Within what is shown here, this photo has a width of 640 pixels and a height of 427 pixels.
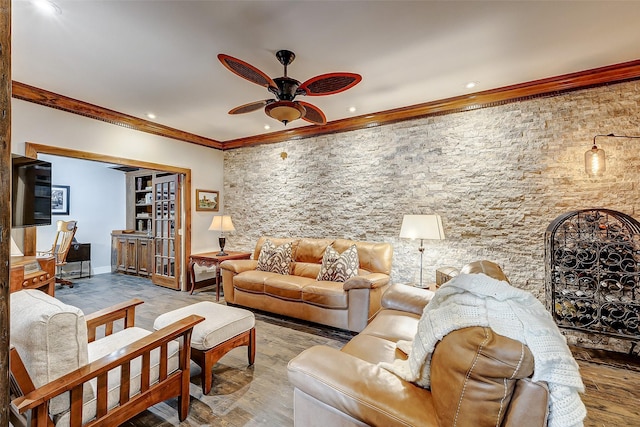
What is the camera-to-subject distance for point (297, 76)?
2908mm

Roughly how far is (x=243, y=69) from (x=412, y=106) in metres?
2.45

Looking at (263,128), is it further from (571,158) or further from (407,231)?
(571,158)

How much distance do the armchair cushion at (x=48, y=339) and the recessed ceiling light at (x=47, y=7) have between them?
1.97 metres

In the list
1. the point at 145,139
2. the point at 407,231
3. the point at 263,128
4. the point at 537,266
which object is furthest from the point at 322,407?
the point at 145,139

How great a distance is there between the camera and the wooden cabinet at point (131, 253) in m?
5.96

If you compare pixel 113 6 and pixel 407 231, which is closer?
pixel 113 6

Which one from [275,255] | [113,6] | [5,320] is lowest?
[275,255]

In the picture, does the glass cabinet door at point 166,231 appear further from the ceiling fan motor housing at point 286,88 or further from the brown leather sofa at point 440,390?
the brown leather sofa at point 440,390

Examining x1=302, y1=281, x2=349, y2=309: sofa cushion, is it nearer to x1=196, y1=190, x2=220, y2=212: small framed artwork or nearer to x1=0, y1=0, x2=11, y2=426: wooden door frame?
x1=0, y1=0, x2=11, y2=426: wooden door frame

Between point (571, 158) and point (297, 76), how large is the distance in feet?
9.68

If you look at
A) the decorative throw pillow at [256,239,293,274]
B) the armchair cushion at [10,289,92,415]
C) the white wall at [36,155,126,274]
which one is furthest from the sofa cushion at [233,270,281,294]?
the white wall at [36,155,126,274]

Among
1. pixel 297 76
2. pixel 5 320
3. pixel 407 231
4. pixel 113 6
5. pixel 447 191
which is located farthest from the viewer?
pixel 447 191

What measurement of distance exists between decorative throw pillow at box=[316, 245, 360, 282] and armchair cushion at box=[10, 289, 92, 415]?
101 inches

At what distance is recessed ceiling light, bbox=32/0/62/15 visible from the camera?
6.23ft
